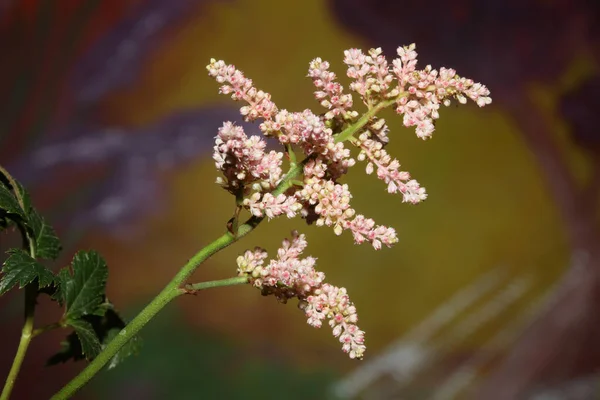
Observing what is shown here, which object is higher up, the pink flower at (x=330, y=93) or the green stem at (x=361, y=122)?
the pink flower at (x=330, y=93)

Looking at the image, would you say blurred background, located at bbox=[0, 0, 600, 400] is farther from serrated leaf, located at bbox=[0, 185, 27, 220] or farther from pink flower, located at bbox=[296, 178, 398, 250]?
pink flower, located at bbox=[296, 178, 398, 250]

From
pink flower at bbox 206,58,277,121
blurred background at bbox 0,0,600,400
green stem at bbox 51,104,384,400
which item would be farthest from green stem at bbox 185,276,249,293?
blurred background at bbox 0,0,600,400

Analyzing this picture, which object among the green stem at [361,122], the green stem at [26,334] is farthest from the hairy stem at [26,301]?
the green stem at [361,122]

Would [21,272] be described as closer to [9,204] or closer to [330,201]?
[9,204]

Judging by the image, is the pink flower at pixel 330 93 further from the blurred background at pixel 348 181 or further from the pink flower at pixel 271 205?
the blurred background at pixel 348 181

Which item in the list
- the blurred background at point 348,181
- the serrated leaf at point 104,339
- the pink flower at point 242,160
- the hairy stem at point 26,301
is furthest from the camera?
the blurred background at point 348,181

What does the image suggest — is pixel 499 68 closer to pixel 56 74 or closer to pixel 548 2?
pixel 548 2

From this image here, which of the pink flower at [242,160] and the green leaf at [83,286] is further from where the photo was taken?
the green leaf at [83,286]
